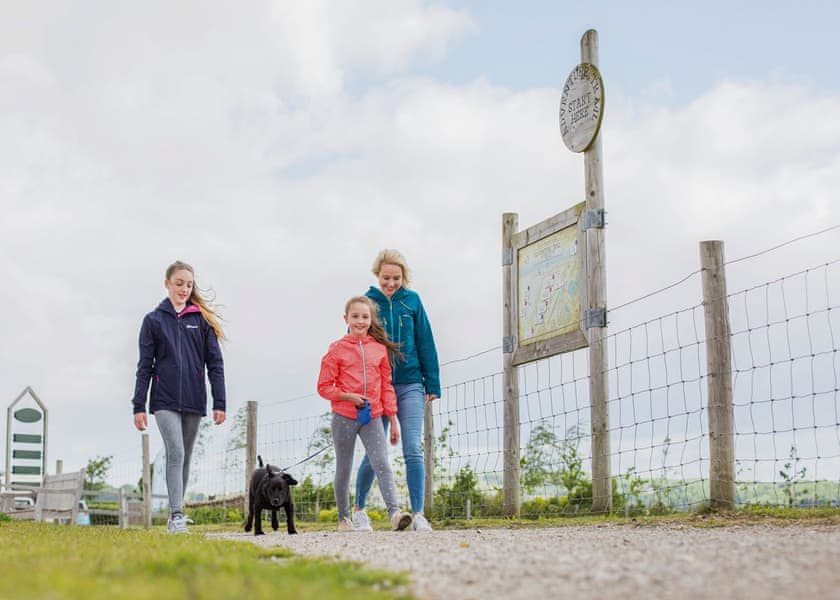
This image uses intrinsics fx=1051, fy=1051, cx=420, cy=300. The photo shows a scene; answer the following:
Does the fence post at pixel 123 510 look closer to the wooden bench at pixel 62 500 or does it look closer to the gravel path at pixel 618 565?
the wooden bench at pixel 62 500

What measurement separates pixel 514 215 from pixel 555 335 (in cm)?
153

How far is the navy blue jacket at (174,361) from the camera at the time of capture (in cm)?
756

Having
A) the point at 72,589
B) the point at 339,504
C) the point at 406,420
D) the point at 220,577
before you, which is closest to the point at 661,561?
the point at 220,577

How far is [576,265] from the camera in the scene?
912cm

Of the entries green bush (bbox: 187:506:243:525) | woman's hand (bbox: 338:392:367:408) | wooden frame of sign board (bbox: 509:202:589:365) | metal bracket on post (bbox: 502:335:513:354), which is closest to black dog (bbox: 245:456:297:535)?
woman's hand (bbox: 338:392:367:408)

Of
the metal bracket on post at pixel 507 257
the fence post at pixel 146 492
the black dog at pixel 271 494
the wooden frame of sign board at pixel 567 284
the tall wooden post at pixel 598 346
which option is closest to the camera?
the black dog at pixel 271 494

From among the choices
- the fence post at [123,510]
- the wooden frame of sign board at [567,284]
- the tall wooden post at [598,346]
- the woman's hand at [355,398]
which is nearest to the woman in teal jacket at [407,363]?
the woman's hand at [355,398]

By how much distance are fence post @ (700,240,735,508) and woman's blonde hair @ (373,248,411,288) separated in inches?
86.1

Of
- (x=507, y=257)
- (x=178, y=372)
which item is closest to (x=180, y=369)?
(x=178, y=372)

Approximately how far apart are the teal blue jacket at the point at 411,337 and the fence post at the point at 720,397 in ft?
6.38

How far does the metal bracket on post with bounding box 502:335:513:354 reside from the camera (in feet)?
32.9

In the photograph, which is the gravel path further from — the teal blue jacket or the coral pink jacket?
the teal blue jacket

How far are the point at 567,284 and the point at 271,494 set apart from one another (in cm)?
339

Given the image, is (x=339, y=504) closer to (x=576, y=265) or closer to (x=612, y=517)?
(x=612, y=517)
